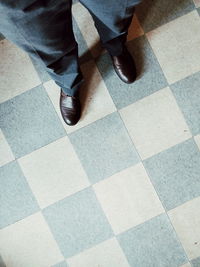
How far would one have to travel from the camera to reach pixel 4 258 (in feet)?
4.73

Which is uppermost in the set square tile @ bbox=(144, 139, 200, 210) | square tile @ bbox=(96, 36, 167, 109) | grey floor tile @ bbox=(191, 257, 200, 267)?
square tile @ bbox=(96, 36, 167, 109)

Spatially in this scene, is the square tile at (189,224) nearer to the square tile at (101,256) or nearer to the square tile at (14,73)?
the square tile at (101,256)

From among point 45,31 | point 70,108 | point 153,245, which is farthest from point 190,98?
point 45,31

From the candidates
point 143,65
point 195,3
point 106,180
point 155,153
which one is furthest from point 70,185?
point 195,3

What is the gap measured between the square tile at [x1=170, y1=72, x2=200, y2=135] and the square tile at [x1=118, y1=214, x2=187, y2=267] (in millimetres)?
423

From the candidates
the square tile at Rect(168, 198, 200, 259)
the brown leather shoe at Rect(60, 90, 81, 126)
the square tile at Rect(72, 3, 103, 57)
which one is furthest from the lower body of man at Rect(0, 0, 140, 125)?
the square tile at Rect(168, 198, 200, 259)

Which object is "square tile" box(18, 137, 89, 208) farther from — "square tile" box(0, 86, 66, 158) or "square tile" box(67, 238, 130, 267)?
"square tile" box(67, 238, 130, 267)

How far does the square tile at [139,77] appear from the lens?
56.9 inches

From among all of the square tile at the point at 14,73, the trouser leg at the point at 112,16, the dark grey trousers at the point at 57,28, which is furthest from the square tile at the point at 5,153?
the trouser leg at the point at 112,16

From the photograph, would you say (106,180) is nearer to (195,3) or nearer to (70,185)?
(70,185)

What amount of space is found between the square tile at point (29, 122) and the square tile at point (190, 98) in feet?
1.74

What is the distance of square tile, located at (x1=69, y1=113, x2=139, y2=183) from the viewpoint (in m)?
1.43

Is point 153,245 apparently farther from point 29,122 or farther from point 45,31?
point 45,31

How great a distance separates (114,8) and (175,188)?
2.59 ft
